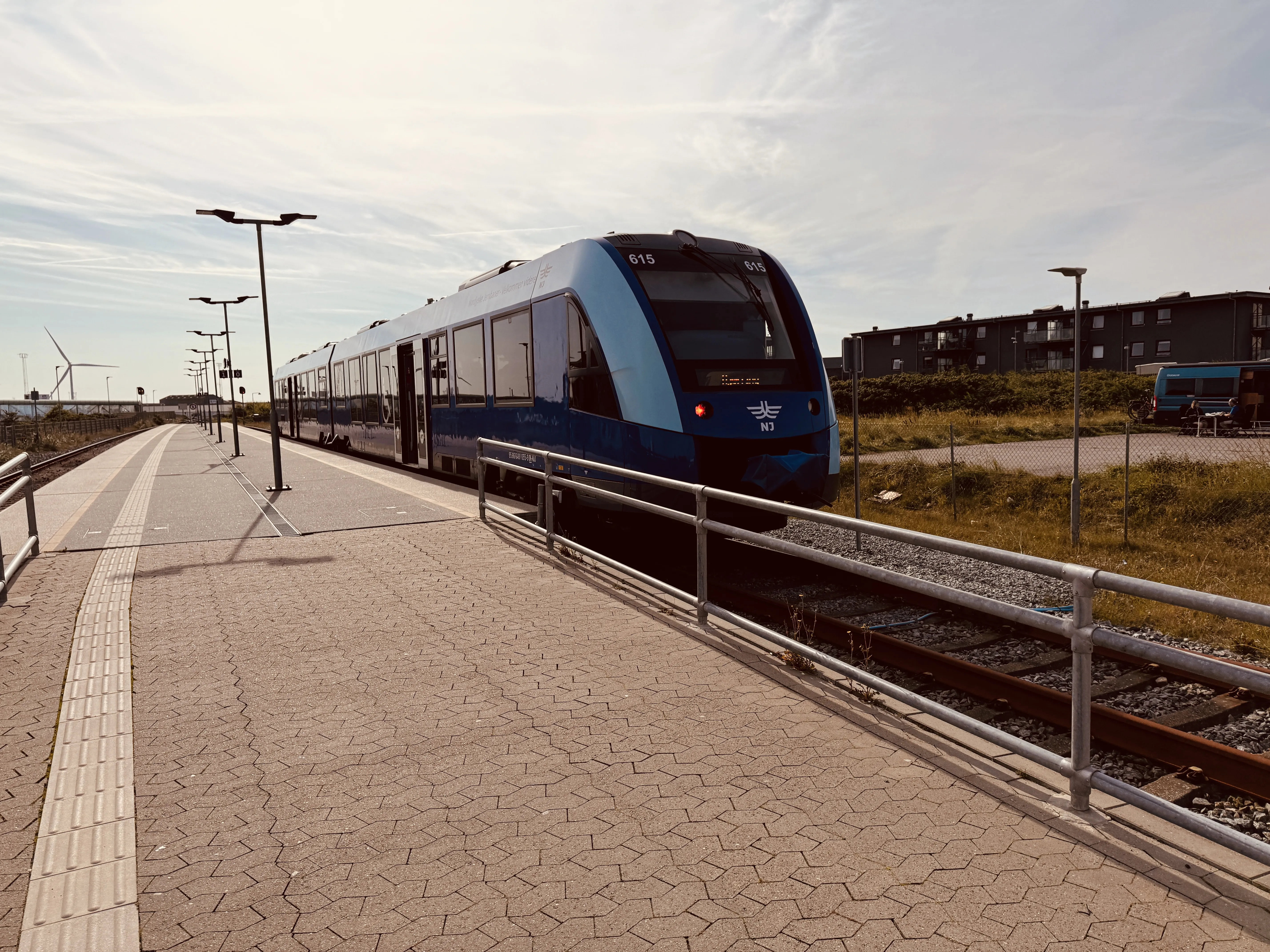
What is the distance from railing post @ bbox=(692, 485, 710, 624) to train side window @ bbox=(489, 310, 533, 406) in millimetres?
4771

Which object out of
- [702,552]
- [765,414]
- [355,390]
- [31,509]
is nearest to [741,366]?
[765,414]

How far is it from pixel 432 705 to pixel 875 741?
218cm

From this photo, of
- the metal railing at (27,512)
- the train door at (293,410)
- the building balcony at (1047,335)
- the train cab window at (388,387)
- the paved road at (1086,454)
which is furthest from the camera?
A: the building balcony at (1047,335)

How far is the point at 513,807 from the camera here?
3439 millimetres

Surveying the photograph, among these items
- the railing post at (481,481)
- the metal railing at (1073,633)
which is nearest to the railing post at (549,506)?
the railing post at (481,481)

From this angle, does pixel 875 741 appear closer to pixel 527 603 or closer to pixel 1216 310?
pixel 527 603

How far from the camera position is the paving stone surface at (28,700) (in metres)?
3.07

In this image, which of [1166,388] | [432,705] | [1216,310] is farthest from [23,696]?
[1216,310]

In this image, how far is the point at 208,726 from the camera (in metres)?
4.32

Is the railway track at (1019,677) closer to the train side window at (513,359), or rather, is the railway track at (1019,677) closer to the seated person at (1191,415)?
the train side window at (513,359)

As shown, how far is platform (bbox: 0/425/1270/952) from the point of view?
106 inches

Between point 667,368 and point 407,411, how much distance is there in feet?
34.4

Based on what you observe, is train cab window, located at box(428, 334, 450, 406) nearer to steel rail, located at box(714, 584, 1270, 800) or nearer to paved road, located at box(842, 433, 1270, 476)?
steel rail, located at box(714, 584, 1270, 800)

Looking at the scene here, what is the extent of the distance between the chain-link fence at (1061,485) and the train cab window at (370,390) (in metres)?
10.2
